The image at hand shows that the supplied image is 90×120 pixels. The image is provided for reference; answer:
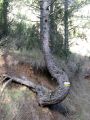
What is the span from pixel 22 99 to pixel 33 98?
Result: 0.59 meters

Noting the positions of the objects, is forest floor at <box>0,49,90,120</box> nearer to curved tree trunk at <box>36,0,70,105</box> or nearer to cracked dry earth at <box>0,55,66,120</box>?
cracked dry earth at <box>0,55,66,120</box>

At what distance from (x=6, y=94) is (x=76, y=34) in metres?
7.86

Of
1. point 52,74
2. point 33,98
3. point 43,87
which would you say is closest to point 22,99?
point 33,98

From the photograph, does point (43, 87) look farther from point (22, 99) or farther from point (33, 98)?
point (22, 99)

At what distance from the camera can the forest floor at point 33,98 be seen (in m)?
9.09

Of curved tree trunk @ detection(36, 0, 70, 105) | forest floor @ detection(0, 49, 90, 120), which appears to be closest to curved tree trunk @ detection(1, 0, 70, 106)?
curved tree trunk @ detection(36, 0, 70, 105)

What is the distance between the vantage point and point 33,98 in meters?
10.1

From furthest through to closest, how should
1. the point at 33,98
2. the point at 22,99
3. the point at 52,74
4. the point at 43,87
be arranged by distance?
the point at 52,74, the point at 43,87, the point at 33,98, the point at 22,99

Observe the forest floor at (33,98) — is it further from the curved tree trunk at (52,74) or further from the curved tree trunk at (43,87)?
the curved tree trunk at (52,74)

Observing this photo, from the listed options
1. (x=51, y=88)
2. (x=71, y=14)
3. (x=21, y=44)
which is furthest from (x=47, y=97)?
(x=71, y=14)

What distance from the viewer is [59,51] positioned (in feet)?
47.6

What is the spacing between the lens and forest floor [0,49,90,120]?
29.8ft

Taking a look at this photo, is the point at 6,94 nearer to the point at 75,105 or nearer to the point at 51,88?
the point at 51,88

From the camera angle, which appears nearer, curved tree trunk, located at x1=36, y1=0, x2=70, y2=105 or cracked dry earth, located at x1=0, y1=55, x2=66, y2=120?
cracked dry earth, located at x1=0, y1=55, x2=66, y2=120
